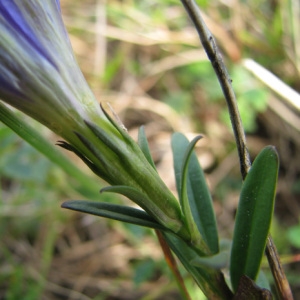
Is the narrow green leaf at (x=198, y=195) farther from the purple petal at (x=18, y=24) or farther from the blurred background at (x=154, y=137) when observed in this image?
the blurred background at (x=154, y=137)

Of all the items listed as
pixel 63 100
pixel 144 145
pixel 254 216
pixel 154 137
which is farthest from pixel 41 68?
pixel 154 137

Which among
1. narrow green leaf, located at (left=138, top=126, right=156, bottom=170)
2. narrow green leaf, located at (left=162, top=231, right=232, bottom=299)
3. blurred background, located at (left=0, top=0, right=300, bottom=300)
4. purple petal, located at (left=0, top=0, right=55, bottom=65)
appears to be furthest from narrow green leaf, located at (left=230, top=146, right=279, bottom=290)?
blurred background, located at (left=0, top=0, right=300, bottom=300)

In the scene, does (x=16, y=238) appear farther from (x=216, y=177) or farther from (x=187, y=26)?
(x=187, y=26)

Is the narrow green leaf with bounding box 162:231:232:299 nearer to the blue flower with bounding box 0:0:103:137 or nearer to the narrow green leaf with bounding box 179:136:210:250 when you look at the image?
the narrow green leaf with bounding box 179:136:210:250

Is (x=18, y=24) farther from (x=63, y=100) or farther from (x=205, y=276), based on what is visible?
(x=205, y=276)

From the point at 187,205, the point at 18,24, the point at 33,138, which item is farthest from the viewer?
the point at 33,138

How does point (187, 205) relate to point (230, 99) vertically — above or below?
below
